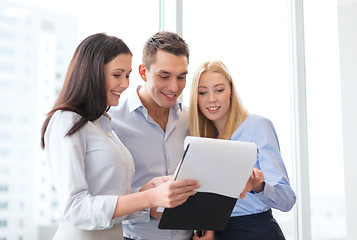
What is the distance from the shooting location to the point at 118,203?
1313mm

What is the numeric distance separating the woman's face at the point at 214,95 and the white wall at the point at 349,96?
5.66ft

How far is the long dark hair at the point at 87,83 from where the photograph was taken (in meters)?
1.44

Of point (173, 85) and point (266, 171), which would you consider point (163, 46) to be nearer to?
point (173, 85)

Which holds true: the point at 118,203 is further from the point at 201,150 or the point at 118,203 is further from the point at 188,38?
the point at 188,38

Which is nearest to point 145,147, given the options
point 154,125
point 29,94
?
point 154,125

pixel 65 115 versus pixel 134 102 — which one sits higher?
pixel 134 102

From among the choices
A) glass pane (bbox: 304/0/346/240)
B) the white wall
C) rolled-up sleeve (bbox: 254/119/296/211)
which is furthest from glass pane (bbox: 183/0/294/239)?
rolled-up sleeve (bbox: 254/119/296/211)

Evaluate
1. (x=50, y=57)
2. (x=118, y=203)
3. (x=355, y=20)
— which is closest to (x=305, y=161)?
(x=355, y=20)

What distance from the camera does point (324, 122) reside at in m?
3.55

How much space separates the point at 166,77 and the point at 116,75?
0.34 m

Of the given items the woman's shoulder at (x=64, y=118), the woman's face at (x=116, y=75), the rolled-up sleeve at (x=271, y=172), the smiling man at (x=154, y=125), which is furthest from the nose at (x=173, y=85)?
the woman's shoulder at (x=64, y=118)

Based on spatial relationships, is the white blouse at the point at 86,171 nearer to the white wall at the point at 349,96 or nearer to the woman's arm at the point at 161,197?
the woman's arm at the point at 161,197

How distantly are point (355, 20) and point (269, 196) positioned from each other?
2239 mm

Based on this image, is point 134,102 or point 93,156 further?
point 134,102
